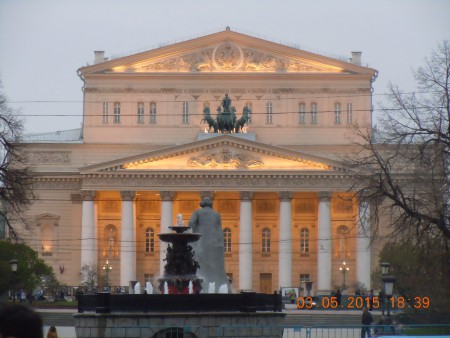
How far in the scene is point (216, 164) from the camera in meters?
85.1

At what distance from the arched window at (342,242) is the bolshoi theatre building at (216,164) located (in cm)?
18

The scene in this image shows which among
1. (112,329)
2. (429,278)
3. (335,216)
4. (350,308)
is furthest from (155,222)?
→ (112,329)

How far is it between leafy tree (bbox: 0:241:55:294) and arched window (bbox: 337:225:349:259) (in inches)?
903

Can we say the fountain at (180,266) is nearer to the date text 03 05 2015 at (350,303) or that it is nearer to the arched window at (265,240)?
the date text 03 05 2015 at (350,303)

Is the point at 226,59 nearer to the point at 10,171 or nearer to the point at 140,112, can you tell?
the point at 140,112

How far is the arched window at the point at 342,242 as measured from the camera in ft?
288

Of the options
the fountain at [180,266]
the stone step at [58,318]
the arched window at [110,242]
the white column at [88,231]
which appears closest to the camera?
the fountain at [180,266]

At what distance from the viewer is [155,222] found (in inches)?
3524

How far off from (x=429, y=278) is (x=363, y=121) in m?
48.8

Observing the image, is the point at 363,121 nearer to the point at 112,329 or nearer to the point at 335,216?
the point at 335,216

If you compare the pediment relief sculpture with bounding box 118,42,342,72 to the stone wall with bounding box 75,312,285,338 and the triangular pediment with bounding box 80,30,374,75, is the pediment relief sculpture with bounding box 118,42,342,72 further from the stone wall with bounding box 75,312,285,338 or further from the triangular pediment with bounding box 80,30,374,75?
the stone wall with bounding box 75,312,285,338

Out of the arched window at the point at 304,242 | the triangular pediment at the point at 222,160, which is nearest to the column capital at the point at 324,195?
the triangular pediment at the point at 222,160

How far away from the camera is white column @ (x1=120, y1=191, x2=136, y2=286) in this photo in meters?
84.8

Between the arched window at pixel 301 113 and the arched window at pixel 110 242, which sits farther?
the arched window at pixel 301 113
